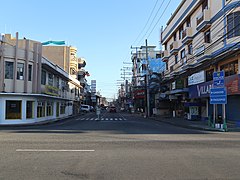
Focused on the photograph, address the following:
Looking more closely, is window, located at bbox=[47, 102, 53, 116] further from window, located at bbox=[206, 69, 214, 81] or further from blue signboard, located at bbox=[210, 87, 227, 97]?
blue signboard, located at bbox=[210, 87, 227, 97]

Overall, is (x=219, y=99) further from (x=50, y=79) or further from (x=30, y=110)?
(x=50, y=79)

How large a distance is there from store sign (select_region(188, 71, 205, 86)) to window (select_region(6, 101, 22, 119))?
20.1 meters

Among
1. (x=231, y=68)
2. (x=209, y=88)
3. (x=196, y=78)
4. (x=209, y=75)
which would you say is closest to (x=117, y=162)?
(x=231, y=68)

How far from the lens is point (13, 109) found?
1186 inches

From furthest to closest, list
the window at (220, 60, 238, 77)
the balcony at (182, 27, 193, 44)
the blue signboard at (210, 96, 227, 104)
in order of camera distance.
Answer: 1. the balcony at (182, 27, 193, 44)
2. the window at (220, 60, 238, 77)
3. the blue signboard at (210, 96, 227, 104)

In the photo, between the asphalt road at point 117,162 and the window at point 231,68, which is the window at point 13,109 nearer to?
the asphalt road at point 117,162

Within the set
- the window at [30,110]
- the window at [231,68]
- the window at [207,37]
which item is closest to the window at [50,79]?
the window at [30,110]

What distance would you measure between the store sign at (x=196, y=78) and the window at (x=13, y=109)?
2010cm

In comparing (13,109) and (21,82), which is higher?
(21,82)

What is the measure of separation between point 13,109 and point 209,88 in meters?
20.5

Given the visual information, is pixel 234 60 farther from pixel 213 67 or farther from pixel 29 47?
pixel 29 47

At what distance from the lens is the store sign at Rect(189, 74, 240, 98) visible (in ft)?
79.7

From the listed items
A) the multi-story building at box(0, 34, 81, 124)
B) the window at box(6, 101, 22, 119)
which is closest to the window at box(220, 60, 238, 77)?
the multi-story building at box(0, 34, 81, 124)

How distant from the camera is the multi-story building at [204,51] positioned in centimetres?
2550
